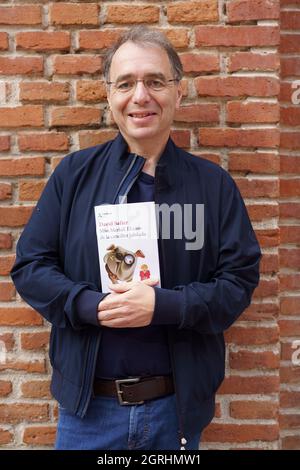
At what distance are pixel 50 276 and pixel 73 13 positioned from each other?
43.4 inches

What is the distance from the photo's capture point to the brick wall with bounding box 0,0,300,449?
205cm

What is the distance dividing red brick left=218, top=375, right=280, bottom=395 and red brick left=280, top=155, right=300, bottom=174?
87 centimetres

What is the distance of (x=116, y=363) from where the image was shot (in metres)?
1.64

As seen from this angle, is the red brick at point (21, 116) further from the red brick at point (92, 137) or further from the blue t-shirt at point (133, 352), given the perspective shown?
the blue t-shirt at point (133, 352)

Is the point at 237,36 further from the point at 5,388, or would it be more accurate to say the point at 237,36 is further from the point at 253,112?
the point at 5,388

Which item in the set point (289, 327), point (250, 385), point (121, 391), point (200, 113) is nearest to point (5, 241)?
point (121, 391)

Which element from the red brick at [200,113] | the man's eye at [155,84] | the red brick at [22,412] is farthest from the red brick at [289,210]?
the red brick at [22,412]

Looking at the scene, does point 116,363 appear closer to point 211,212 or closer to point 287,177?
point 211,212

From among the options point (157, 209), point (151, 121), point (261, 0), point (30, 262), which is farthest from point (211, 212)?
point (261, 0)

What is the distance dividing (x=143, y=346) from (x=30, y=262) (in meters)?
0.45

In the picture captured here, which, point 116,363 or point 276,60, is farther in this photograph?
point 276,60

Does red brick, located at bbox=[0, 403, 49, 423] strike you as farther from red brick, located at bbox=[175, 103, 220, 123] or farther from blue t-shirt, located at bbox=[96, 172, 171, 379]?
red brick, located at bbox=[175, 103, 220, 123]
